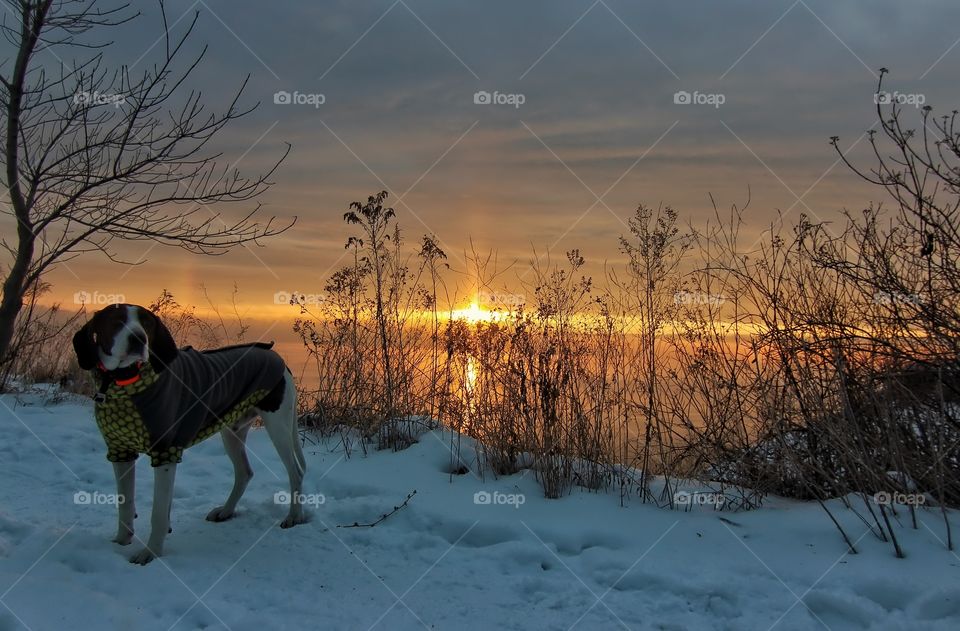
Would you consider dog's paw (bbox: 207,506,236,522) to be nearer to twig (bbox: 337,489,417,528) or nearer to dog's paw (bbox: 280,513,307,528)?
dog's paw (bbox: 280,513,307,528)

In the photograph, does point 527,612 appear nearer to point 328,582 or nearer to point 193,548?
point 328,582

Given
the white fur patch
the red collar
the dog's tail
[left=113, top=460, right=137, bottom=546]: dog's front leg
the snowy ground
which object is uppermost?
the white fur patch

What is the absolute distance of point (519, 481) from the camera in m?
4.83

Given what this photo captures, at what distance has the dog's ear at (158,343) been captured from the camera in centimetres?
340

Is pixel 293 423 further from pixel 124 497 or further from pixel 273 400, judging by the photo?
pixel 124 497

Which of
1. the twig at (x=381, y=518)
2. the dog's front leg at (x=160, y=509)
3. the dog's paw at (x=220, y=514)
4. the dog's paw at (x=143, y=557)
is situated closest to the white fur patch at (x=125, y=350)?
the dog's front leg at (x=160, y=509)

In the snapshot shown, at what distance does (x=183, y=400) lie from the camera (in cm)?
356

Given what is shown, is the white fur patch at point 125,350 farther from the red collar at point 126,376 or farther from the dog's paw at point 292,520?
the dog's paw at point 292,520

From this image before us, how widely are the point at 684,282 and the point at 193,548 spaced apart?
349 cm

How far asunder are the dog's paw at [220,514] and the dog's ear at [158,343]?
1.23m

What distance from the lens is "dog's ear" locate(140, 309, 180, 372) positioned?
134 inches

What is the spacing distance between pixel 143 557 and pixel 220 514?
82 cm

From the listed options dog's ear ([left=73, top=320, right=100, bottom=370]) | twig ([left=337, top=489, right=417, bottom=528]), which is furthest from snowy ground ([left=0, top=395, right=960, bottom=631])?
dog's ear ([left=73, top=320, right=100, bottom=370])

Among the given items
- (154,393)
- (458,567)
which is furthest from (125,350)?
(458,567)
